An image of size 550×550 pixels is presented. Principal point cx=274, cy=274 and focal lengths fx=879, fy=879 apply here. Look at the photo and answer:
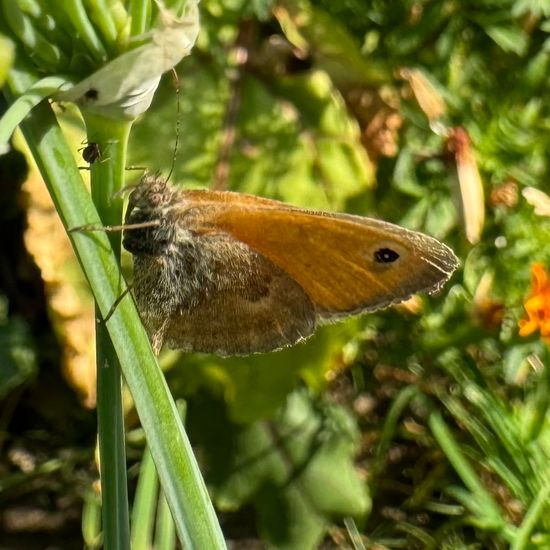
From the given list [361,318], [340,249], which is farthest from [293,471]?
[340,249]

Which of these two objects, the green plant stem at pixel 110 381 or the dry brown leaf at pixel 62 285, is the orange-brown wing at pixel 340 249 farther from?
the dry brown leaf at pixel 62 285

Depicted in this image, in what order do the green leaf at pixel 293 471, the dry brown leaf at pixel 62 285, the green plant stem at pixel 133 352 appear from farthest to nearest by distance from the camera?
1. the green leaf at pixel 293 471
2. the dry brown leaf at pixel 62 285
3. the green plant stem at pixel 133 352

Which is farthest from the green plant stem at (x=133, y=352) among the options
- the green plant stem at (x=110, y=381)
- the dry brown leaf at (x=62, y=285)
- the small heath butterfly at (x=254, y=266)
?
the dry brown leaf at (x=62, y=285)

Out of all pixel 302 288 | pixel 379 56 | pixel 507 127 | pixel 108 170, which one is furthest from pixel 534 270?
pixel 108 170

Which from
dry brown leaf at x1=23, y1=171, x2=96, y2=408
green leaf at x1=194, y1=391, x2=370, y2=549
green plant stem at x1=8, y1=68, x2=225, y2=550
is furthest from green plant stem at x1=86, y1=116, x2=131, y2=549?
green leaf at x1=194, y1=391, x2=370, y2=549

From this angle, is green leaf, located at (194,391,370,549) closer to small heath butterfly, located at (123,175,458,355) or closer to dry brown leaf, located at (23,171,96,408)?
dry brown leaf, located at (23,171,96,408)

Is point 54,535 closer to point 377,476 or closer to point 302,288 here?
point 377,476
